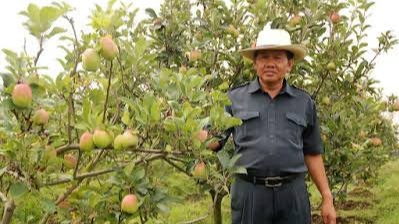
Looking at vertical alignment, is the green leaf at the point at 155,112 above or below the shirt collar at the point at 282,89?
below

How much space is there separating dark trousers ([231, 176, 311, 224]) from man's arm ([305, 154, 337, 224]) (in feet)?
0.48

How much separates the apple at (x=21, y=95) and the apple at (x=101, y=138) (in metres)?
0.23

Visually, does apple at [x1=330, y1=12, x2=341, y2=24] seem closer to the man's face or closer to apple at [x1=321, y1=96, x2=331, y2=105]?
apple at [x1=321, y1=96, x2=331, y2=105]

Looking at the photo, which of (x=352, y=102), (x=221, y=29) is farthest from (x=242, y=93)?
(x=352, y=102)

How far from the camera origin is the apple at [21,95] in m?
1.67

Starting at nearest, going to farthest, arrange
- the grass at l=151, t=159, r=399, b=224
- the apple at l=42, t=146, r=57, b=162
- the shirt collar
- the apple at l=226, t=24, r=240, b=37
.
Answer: the apple at l=42, t=146, r=57, b=162
the shirt collar
the apple at l=226, t=24, r=240, b=37
the grass at l=151, t=159, r=399, b=224

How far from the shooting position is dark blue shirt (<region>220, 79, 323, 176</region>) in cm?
279

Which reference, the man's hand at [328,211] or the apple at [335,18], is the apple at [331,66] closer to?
the apple at [335,18]

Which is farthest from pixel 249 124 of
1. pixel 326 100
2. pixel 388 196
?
pixel 388 196

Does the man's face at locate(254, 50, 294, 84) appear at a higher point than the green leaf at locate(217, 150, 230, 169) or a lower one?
higher

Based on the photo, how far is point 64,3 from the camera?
176 centimetres

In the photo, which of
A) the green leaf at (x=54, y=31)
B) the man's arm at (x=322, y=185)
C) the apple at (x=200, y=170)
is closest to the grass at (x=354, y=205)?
the man's arm at (x=322, y=185)

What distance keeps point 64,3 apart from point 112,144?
45cm

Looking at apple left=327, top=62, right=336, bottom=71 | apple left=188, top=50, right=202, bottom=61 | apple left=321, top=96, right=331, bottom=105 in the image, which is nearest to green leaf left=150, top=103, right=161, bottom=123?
apple left=188, top=50, right=202, bottom=61
